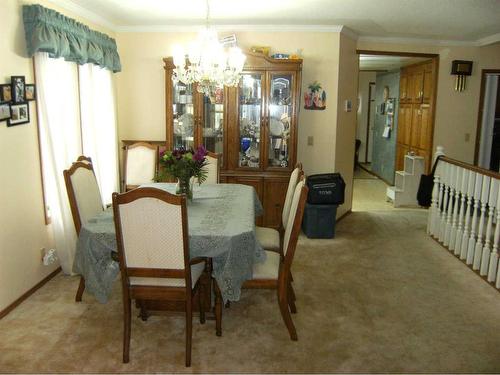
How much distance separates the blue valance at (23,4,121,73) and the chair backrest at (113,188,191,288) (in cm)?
165

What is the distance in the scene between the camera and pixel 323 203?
4930 mm

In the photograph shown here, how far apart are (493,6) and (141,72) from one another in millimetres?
3708

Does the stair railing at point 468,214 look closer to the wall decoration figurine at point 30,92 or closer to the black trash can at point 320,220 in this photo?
the black trash can at point 320,220

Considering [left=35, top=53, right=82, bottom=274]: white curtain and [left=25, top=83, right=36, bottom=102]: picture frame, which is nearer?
[left=25, top=83, right=36, bottom=102]: picture frame

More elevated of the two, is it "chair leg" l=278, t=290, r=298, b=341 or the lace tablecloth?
the lace tablecloth

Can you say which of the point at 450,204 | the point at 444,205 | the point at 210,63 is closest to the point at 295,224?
the point at 210,63

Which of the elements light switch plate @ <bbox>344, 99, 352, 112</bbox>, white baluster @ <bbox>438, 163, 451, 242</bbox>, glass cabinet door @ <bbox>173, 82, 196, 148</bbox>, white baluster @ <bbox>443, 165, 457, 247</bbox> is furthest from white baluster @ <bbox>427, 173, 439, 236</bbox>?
glass cabinet door @ <bbox>173, 82, 196, 148</bbox>

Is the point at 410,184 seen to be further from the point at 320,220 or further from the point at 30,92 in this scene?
the point at 30,92

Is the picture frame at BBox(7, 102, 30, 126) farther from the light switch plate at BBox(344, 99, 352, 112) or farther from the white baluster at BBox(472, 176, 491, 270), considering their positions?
the white baluster at BBox(472, 176, 491, 270)

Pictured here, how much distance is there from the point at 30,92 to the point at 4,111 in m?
0.39

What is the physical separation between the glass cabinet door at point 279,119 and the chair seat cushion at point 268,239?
166cm

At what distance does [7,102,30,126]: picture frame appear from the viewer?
3.15m

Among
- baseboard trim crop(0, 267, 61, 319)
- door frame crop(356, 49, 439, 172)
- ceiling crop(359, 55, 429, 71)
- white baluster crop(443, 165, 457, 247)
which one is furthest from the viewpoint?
ceiling crop(359, 55, 429, 71)

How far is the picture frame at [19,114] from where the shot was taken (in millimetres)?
3150
